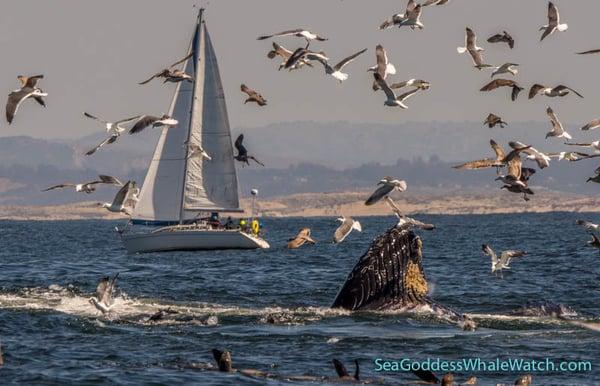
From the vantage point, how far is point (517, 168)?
2941 cm

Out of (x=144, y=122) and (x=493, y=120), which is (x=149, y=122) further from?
Answer: (x=493, y=120)

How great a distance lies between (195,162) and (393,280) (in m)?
46.7

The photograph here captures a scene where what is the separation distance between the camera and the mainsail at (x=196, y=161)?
78.7 meters

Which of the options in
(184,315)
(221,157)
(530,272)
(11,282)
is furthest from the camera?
(221,157)

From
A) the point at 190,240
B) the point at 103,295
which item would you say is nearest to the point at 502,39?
the point at 103,295

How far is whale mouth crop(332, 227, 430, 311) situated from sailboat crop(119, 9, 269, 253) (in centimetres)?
4438

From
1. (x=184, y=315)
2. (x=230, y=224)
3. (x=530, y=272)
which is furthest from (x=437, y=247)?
(x=184, y=315)

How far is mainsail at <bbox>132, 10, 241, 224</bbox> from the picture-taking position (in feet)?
258

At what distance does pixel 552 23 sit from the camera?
29797mm

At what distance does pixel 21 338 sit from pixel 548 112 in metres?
12.4

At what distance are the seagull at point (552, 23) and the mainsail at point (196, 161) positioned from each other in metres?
49.1

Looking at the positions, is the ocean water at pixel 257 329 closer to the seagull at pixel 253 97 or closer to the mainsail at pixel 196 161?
the seagull at pixel 253 97

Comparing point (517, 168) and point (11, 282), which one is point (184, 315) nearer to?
point (517, 168)

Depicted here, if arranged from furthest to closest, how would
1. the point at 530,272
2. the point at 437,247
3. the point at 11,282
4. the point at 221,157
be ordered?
the point at 437,247, the point at 221,157, the point at 530,272, the point at 11,282
